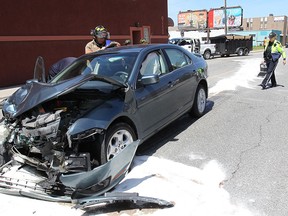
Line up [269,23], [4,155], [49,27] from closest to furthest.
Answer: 1. [4,155]
2. [49,27]
3. [269,23]

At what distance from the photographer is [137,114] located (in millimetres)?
4457

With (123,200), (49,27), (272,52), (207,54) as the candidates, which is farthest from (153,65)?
(207,54)

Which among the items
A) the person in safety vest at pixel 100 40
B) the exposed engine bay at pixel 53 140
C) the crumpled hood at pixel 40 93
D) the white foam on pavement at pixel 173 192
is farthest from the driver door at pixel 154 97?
the person in safety vest at pixel 100 40

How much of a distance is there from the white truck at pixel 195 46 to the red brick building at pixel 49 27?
20.0 ft

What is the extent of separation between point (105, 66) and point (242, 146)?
246 centimetres

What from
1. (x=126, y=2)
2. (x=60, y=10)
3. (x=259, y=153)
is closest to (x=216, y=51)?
(x=126, y=2)

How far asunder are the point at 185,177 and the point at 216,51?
1049 inches

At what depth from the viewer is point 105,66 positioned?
197 inches

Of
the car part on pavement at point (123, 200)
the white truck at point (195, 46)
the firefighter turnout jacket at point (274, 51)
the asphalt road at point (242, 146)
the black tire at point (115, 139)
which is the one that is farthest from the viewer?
the white truck at point (195, 46)

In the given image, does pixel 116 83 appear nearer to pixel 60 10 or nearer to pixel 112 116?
pixel 112 116

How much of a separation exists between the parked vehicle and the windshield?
83.3 feet

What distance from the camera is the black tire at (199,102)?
21.6 feet

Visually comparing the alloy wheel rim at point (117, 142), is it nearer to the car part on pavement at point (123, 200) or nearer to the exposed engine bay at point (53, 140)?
the exposed engine bay at point (53, 140)

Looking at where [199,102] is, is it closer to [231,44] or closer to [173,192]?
[173,192]
